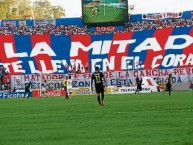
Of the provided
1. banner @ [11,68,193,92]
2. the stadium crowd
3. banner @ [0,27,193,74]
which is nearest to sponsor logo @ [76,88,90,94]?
banner @ [11,68,193,92]

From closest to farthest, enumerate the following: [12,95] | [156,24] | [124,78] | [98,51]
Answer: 1. [12,95]
2. [124,78]
3. [98,51]
4. [156,24]

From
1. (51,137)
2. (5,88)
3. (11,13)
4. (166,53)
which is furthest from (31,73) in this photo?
(11,13)

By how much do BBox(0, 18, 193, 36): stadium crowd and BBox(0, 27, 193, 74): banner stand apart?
5.34ft

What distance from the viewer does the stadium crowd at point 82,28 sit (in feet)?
257

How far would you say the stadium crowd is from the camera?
7838 cm

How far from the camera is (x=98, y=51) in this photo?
75062 millimetres

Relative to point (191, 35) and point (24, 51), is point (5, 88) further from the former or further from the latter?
point (191, 35)

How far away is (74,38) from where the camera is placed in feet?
253

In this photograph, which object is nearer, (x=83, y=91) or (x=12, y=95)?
(x=12, y=95)

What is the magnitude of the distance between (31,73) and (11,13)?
71.7 m

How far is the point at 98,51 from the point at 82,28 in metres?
5.53

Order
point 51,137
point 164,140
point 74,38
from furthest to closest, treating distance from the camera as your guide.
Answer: point 74,38 < point 51,137 < point 164,140

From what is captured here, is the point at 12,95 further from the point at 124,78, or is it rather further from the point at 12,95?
the point at 124,78

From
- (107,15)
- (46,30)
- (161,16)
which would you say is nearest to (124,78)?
(107,15)
